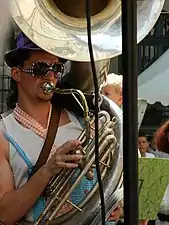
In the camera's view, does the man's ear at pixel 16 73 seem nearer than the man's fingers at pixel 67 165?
No

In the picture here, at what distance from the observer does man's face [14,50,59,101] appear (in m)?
1.38

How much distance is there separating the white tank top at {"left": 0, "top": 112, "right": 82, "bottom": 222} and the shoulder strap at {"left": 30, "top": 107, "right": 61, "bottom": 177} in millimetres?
12

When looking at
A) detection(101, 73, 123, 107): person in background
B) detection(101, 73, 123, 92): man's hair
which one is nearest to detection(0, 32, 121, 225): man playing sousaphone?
detection(101, 73, 123, 107): person in background

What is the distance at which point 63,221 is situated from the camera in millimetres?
1339

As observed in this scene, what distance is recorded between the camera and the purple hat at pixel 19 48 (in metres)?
1.39

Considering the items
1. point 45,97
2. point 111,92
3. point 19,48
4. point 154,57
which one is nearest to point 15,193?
point 45,97

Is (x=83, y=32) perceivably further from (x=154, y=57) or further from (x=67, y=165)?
(x=154, y=57)

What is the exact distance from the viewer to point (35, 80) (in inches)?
54.5

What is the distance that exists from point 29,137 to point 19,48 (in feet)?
0.73

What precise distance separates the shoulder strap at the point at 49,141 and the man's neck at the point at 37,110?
2 cm

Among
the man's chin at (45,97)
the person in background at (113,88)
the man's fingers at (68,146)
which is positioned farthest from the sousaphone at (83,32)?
the person in background at (113,88)

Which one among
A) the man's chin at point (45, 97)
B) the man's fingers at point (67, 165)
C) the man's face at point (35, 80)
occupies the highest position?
the man's face at point (35, 80)

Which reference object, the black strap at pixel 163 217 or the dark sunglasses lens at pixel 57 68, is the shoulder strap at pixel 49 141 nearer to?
the dark sunglasses lens at pixel 57 68

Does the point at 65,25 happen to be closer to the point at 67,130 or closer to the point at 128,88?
the point at 67,130
